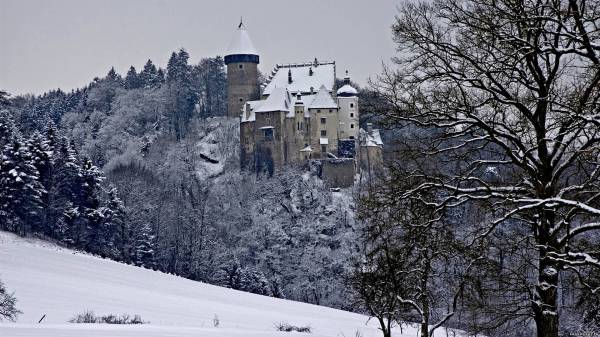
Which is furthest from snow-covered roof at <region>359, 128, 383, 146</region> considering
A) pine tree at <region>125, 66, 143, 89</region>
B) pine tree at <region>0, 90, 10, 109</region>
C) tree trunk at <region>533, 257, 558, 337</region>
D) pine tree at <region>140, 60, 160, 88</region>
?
tree trunk at <region>533, 257, 558, 337</region>

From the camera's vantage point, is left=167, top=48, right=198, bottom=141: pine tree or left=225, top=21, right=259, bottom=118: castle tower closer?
left=225, top=21, right=259, bottom=118: castle tower

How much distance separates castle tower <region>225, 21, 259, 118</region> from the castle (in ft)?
0.34

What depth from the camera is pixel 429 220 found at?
32.8ft

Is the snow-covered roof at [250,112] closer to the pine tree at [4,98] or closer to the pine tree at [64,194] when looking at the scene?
the pine tree at [64,194]

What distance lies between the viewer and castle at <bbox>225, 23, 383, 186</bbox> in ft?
257

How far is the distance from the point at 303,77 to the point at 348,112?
10714mm

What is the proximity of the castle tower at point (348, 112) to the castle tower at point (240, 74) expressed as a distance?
33.9 feet

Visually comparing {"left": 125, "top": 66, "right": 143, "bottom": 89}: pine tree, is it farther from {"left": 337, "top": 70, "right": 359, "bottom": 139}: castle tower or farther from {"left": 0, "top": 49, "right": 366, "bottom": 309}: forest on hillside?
{"left": 337, "top": 70, "right": 359, "bottom": 139}: castle tower

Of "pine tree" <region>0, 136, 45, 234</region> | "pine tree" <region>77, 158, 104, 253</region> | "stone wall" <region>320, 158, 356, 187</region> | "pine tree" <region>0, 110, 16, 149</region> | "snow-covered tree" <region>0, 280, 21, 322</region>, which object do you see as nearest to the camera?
"snow-covered tree" <region>0, 280, 21, 322</region>

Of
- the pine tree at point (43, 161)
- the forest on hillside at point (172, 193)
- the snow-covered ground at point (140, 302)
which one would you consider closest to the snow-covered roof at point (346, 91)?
the forest on hillside at point (172, 193)

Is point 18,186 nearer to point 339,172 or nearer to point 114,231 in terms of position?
point 114,231

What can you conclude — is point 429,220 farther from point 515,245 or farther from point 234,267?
point 234,267

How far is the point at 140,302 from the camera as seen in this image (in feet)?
82.4

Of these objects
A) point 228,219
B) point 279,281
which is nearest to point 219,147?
point 228,219
